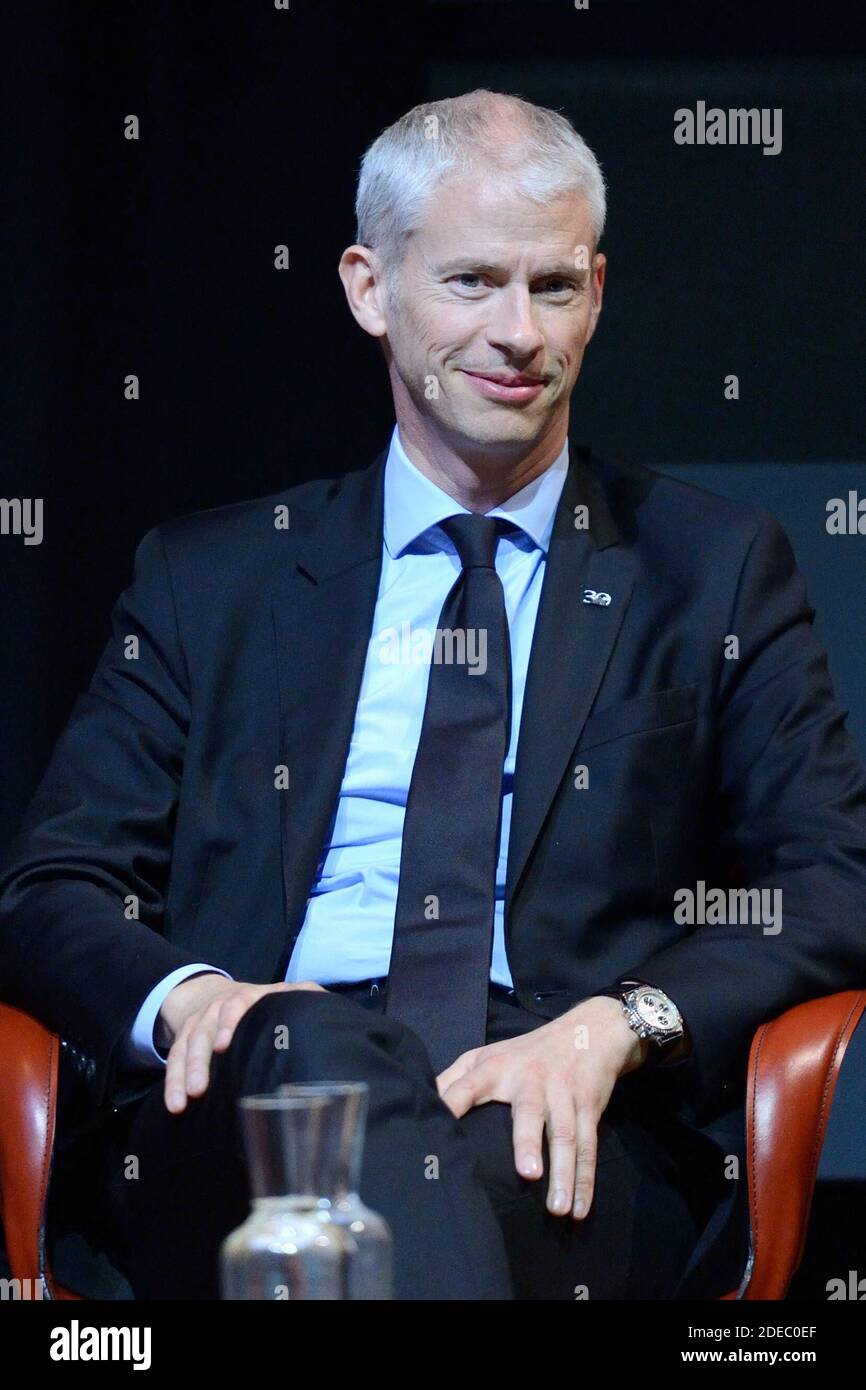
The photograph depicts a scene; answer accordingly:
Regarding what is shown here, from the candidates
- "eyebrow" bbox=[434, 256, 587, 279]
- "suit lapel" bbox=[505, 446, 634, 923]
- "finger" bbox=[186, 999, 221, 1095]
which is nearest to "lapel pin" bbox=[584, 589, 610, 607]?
"suit lapel" bbox=[505, 446, 634, 923]

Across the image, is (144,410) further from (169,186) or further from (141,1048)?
(141,1048)

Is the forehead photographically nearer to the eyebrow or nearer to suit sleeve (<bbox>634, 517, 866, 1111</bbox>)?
the eyebrow

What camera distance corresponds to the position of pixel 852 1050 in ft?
9.70

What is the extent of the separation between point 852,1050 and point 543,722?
106cm

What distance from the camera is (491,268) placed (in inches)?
87.5

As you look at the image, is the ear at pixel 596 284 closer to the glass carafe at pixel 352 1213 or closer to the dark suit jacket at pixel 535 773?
the dark suit jacket at pixel 535 773

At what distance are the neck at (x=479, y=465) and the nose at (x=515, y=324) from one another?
0.13 meters

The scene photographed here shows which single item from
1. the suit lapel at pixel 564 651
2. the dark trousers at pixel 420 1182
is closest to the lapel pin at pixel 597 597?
the suit lapel at pixel 564 651

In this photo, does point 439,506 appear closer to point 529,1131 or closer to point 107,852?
point 107,852

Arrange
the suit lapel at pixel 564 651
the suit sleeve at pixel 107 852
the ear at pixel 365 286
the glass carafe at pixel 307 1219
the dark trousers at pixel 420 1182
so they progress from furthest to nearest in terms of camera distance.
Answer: the ear at pixel 365 286, the suit lapel at pixel 564 651, the suit sleeve at pixel 107 852, the dark trousers at pixel 420 1182, the glass carafe at pixel 307 1219

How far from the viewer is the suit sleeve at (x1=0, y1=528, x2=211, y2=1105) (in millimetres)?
2000

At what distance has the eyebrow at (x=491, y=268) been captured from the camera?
2.22 m
